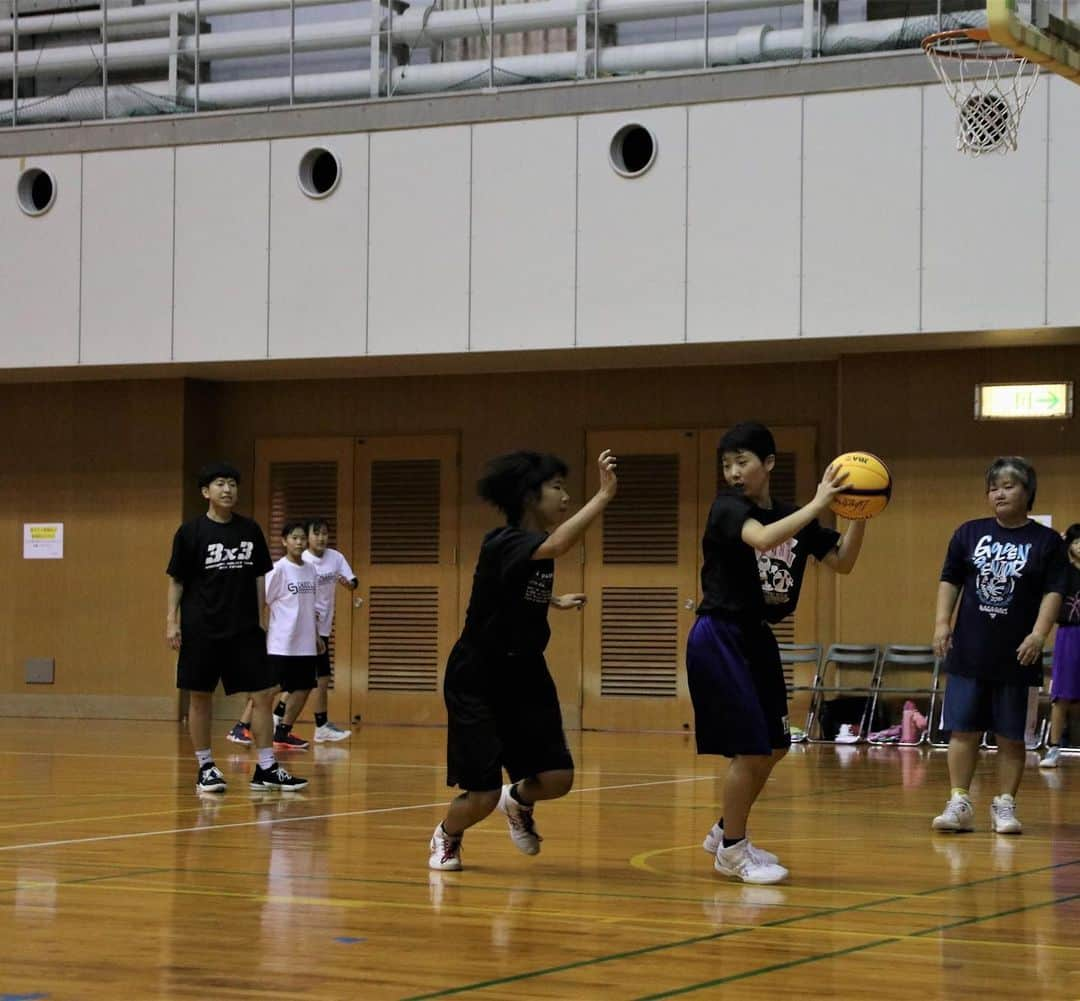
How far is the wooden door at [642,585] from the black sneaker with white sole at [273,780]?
7.04m

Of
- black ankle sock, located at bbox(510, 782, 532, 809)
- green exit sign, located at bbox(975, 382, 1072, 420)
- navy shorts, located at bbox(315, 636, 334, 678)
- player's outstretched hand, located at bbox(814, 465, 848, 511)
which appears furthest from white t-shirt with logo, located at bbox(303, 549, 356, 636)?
player's outstretched hand, located at bbox(814, 465, 848, 511)

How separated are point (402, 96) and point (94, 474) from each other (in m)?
5.50

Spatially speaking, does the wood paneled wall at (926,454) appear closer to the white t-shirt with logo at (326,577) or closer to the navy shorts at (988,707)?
the white t-shirt with logo at (326,577)

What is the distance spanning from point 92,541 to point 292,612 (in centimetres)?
541

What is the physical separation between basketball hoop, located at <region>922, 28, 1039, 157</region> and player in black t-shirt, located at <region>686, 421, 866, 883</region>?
647cm

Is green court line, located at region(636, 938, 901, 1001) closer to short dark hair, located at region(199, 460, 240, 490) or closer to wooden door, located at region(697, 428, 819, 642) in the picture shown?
short dark hair, located at region(199, 460, 240, 490)

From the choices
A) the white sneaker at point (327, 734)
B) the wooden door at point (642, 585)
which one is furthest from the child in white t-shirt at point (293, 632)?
the wooden door at point (642, 585)

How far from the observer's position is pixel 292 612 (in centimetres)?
1484

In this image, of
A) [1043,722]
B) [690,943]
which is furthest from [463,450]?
[690,943]

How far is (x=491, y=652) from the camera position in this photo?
23.6 ft

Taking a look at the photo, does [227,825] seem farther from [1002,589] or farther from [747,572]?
[1002,589]

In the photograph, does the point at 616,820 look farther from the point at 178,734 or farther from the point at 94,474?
the point at 94,474

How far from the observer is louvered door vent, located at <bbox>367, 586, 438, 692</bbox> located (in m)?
18.6

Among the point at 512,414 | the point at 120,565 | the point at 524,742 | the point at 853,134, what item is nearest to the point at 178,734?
the point at 120,565
